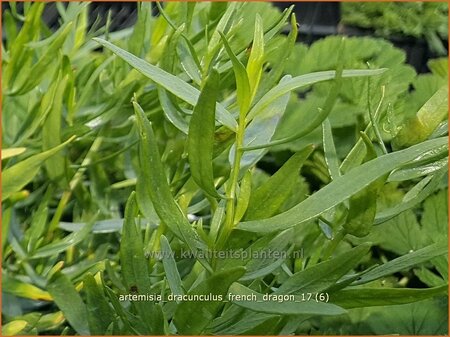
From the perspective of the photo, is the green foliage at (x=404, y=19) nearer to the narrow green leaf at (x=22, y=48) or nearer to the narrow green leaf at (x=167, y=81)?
the narrow green leaf at (x=22, y=48)

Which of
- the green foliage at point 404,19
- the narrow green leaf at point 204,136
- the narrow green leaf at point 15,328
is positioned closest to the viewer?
the narrow green leaf at point 204,136

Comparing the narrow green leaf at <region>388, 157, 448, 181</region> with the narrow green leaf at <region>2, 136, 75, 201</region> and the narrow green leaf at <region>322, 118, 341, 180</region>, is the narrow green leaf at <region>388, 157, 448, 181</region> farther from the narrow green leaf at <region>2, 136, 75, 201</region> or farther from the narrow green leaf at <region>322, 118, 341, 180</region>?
the narrow green leaf at <region>2, 136, 75, 201</region>

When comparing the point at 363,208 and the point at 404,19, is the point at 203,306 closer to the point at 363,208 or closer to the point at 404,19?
the point at 363,208

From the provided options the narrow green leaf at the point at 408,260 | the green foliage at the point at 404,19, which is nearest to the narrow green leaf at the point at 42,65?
the narrow green leaf at the point at 408,260

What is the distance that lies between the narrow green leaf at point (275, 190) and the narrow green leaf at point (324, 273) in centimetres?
3

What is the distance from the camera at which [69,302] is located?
349 mm

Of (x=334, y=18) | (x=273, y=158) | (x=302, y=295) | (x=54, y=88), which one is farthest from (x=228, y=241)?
(x=334, y=18)

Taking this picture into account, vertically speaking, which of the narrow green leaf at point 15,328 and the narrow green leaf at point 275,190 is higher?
the narrow green leaf at point 275,190

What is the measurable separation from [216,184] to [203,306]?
0.35 ft

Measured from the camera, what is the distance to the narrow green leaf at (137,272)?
0.98ft

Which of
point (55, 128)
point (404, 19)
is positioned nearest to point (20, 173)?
point (55, 128)

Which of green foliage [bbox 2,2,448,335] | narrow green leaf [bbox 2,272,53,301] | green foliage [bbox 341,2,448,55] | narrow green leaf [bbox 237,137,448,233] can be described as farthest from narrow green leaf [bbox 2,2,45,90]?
green foliage [bbox 341,2,448,55]

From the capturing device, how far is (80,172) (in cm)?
45

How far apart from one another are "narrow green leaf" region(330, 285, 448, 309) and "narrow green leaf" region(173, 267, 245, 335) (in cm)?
5
